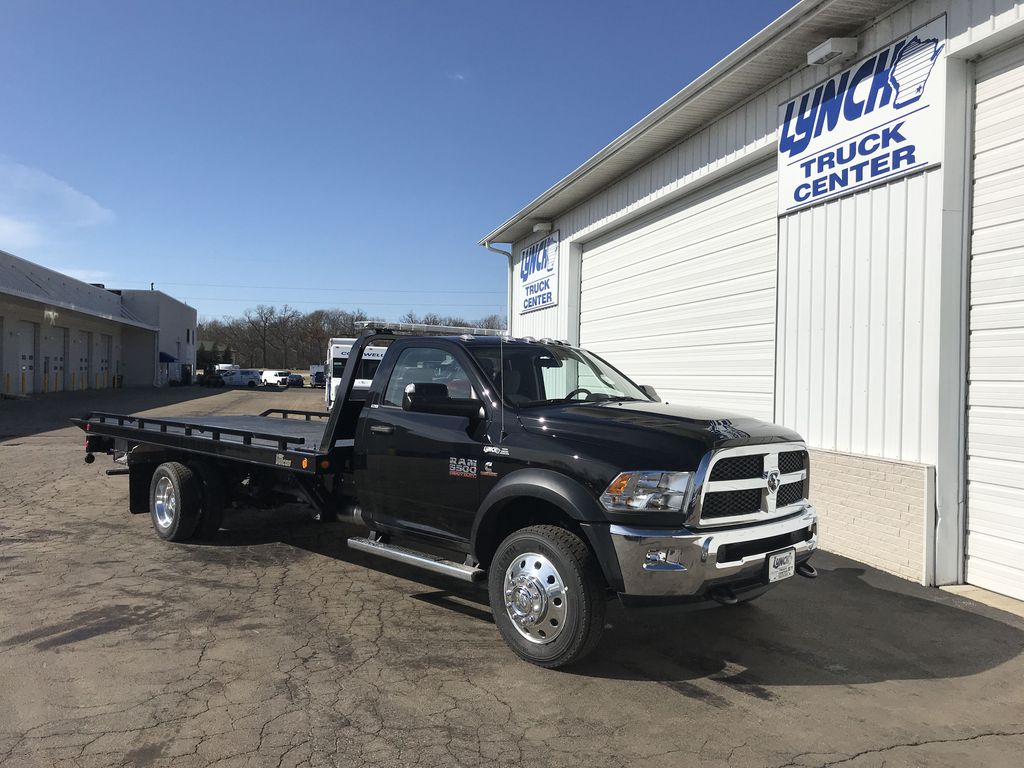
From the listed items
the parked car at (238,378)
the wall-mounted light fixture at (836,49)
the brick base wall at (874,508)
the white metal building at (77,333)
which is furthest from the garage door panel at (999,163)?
the parked car at (238,378)

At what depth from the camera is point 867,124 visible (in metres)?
6.85

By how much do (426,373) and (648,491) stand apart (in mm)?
2144

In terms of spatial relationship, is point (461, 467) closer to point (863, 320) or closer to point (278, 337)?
point (863, 320)

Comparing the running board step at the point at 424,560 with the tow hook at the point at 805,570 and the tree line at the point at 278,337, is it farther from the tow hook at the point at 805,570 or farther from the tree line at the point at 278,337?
the tree line at the point at 278,337

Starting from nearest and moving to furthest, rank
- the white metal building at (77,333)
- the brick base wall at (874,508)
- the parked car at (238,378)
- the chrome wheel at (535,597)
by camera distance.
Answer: the chrome wheel at (535,597) → the brick base wall at (874,508) → the white metal building at (77,333) → the parked car at (238,378)

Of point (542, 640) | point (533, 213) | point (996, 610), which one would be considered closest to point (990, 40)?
point (996, 610)

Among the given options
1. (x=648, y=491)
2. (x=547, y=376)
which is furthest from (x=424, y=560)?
(x=648, y=491)

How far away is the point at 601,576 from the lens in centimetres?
398

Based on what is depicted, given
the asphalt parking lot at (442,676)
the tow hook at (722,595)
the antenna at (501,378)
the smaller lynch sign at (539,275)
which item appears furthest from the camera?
the smaller lynch sign at (539,275)

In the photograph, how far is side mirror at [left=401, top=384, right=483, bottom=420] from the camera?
4594 millimetres

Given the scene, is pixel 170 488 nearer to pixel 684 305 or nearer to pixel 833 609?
pixel 833 609

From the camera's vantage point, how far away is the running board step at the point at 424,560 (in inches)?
180

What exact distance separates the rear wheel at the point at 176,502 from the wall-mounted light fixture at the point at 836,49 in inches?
290

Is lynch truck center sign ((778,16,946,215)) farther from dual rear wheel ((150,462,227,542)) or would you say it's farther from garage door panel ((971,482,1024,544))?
dual rear wheel ((150,462,227,542))
